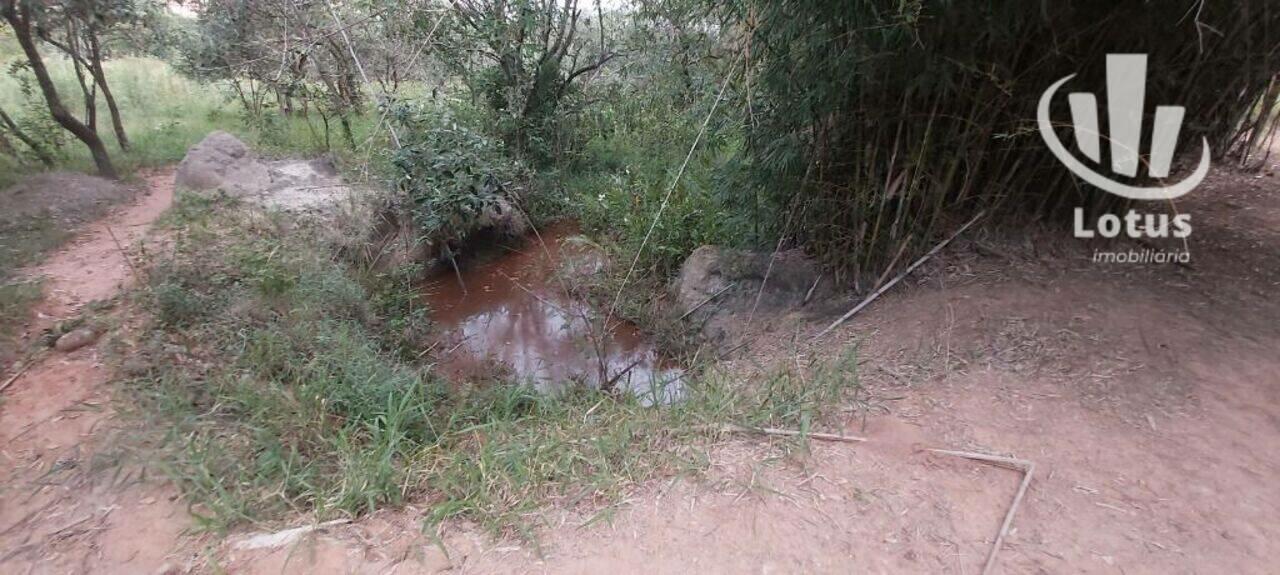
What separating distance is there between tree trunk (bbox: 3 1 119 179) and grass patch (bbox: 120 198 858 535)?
2.16 m

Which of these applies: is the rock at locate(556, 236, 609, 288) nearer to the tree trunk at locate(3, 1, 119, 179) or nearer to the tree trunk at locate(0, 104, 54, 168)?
the tree trunk at locate(3, 1, 119, 179)

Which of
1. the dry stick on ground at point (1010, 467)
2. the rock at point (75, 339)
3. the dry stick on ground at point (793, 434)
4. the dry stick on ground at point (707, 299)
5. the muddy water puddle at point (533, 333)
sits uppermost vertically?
the rock at point (75, 339)

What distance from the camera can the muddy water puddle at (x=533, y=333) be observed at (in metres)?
3.40

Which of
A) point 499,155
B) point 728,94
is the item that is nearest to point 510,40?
point 499,155

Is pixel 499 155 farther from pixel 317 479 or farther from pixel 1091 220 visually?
pixel 1091 220

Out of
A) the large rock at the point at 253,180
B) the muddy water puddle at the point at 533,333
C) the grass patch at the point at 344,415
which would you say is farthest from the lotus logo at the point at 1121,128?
the large rock at the point at 253,180

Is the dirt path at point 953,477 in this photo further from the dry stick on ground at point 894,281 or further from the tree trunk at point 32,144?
the tree trunk at point 32,144

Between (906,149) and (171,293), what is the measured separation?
11.0 feet

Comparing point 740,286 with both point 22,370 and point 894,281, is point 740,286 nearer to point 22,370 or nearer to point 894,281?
point 894,281

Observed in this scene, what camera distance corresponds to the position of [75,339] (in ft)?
8.20

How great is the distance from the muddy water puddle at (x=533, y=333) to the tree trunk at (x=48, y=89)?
8.76 ft

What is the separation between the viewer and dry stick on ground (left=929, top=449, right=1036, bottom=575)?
59.5 inches

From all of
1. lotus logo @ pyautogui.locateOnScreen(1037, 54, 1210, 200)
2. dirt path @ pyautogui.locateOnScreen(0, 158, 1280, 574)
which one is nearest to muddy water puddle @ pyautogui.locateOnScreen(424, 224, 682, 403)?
dirt path @ pyautogui.locateOnScreen(0, 158, 1280, 574)

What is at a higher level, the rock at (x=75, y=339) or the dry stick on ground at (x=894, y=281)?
the rock at (x=75, y=339)
